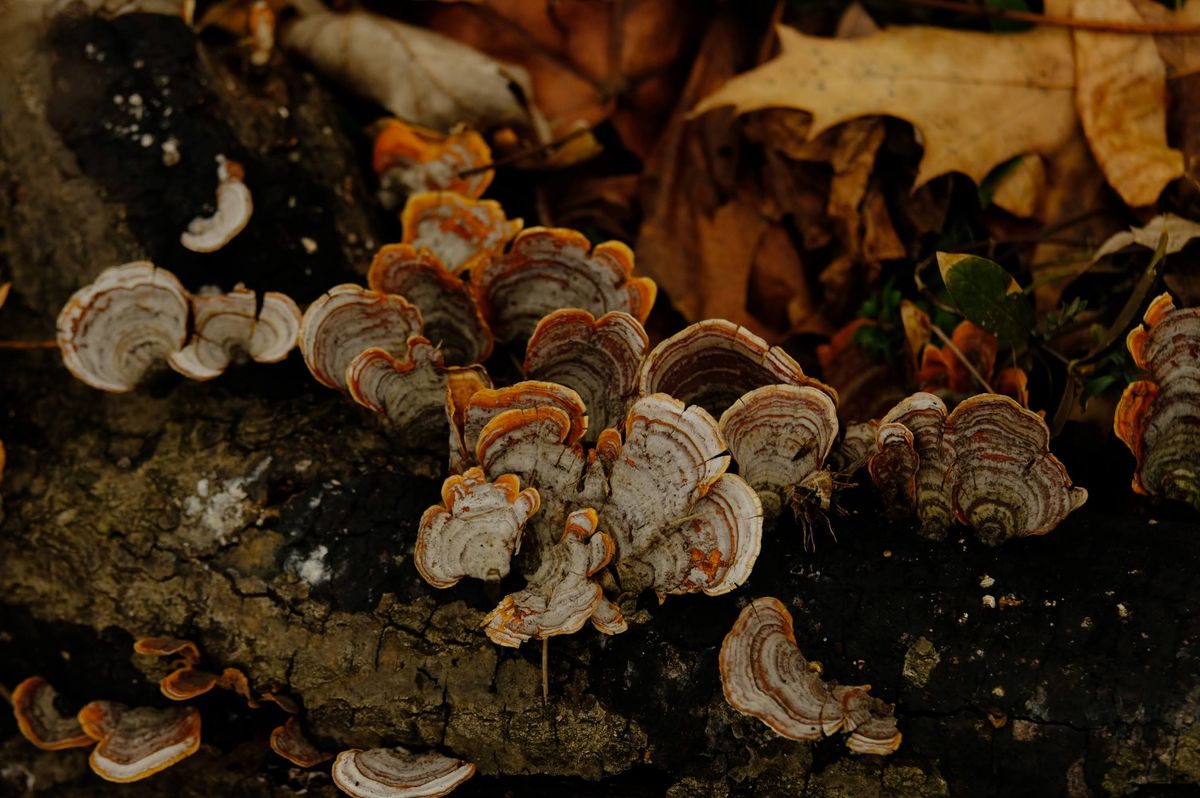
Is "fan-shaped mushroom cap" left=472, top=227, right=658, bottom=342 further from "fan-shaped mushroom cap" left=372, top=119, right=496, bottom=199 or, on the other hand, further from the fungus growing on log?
"fan-shaped mushroom cap" left=372, top=119, right=496, bottom=199

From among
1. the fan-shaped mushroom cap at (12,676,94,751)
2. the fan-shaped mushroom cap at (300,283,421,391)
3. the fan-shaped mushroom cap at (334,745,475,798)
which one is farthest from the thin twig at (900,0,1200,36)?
the fan-shaped mushroom cap at (12,676,94,751)

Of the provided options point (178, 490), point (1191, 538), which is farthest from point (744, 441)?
point (178, 490)

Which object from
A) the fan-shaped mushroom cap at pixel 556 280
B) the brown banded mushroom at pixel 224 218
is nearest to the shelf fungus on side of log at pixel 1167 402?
the fan-shaped mushroom cap at pixel 556 280

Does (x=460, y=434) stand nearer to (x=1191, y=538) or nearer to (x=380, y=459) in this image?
(x=380, y=459)

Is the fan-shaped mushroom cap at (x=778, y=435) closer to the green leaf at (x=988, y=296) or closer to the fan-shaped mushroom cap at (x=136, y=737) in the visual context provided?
the green leaf at (x=988, y=296)

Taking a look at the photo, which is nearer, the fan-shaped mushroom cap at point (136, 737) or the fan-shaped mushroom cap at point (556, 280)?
the fan-shaped mushroom cap at point (136, 737)

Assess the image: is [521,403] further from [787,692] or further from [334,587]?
[787,692]
